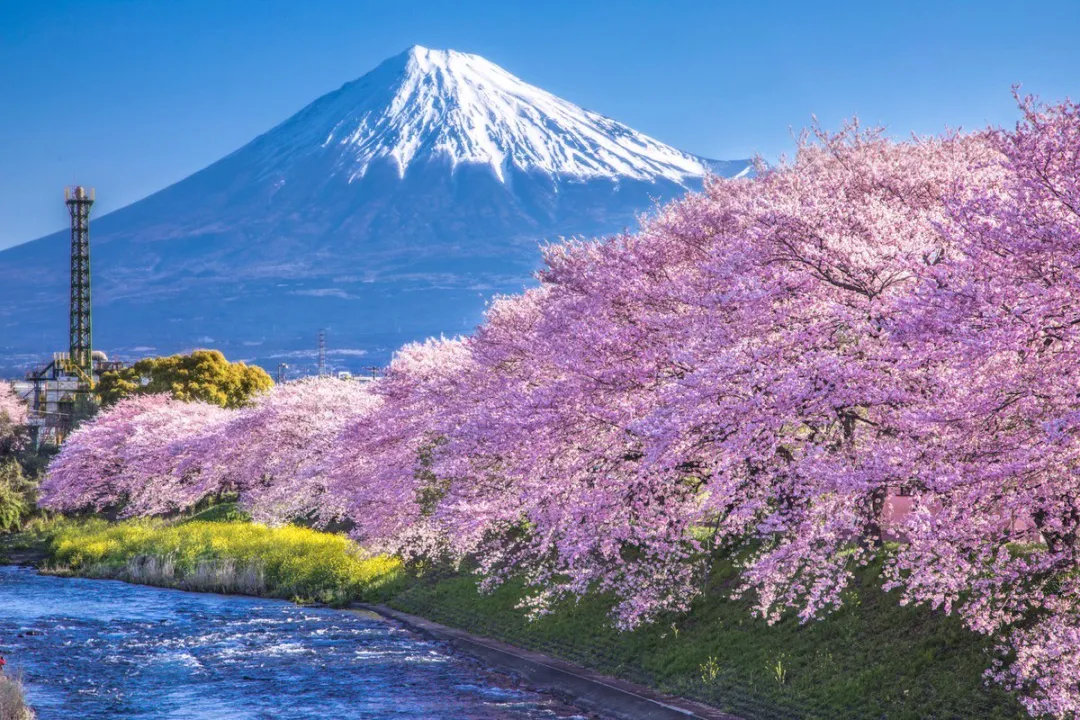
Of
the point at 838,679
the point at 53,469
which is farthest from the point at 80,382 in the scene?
the point at 838,679

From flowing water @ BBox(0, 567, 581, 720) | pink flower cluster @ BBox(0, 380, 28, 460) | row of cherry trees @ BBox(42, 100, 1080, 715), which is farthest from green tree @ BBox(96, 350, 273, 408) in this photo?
row of cherry trees @ BBox(42, 100, 1080, 715)

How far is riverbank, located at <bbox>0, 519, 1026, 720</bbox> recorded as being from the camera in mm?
18109

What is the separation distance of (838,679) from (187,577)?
98.7 feet

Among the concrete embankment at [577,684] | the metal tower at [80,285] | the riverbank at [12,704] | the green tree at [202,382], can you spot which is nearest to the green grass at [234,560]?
the concrete embankment at [577,684]

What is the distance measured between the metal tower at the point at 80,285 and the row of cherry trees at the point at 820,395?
87228 millimetres


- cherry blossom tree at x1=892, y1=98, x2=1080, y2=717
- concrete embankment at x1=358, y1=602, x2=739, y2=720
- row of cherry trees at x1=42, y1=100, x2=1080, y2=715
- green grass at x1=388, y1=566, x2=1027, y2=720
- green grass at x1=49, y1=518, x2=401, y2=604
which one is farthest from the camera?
green grass at x1=49, y1=518, x2=401, y2=604

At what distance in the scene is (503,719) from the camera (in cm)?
2256

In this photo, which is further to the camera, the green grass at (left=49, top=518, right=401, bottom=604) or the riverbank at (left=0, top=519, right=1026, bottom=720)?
the green grass at (left=49, top=518, right=401, bottom=604)

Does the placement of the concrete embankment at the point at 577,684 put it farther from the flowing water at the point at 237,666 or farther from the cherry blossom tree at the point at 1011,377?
the cherry blossom tree at the point at 1011,377

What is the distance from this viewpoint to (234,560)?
43.7 m

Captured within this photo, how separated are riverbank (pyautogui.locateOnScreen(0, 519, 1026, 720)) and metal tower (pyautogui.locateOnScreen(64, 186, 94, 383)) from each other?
275 ft

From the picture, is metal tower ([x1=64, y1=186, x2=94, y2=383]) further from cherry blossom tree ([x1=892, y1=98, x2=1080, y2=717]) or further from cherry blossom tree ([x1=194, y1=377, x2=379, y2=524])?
cherry blossom tree ([x1=892, y1=98, x2=1080, y2=717])

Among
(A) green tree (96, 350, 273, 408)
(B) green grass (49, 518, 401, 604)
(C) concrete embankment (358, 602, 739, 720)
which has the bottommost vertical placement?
(C) concrete embankment (358, 602, 739, 720)

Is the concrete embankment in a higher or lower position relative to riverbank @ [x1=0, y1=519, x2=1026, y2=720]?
lower
